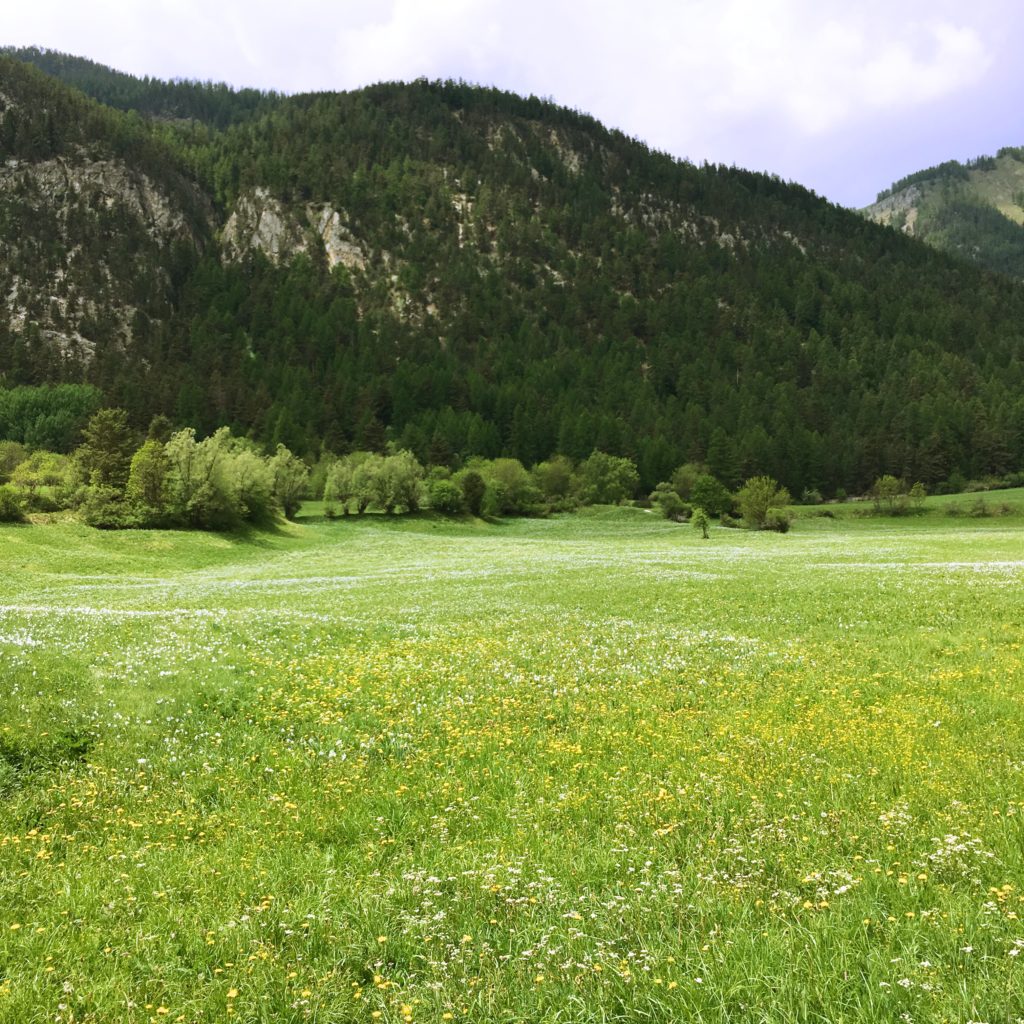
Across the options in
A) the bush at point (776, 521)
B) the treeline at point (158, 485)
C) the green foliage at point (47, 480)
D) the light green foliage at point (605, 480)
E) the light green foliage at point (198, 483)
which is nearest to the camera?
the treeline at point (158, 485)

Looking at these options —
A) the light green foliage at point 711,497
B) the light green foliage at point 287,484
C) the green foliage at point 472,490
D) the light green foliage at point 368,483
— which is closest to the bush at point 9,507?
the light green foliage at point 287,484

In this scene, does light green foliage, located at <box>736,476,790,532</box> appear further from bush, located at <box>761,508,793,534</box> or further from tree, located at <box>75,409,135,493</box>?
tree, located at <box>75,409,135,493</box>

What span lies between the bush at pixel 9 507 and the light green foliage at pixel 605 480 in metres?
102

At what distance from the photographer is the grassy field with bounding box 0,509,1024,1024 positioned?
5.02m

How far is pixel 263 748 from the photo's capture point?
10844 millimetres

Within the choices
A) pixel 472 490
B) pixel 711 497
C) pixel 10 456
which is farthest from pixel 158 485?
pixel 711 497

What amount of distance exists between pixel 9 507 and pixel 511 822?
71.1 m

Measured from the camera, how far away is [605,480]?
493ft

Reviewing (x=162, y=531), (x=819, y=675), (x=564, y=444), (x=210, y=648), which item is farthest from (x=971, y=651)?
(x=564, y=444)

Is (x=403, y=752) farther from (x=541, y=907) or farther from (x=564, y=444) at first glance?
(x=564, y=444)

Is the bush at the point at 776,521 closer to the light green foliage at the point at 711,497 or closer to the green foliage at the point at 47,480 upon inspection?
the light green foliage at the point at 711,497

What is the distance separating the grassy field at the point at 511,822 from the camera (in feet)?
16.5

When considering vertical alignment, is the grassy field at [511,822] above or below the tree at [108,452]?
below

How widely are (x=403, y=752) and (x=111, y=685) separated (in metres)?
6.59
